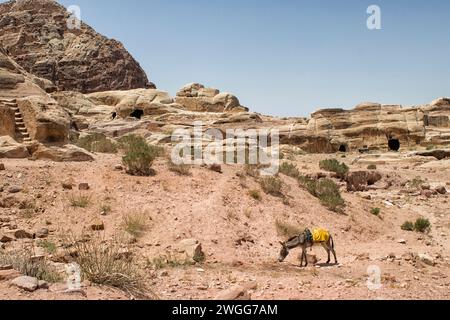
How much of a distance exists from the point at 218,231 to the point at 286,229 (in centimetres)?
167

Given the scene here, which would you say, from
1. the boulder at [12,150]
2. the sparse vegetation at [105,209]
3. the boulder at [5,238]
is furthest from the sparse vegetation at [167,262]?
the boulder at [12,150]

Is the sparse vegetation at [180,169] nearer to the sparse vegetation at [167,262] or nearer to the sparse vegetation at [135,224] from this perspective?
the sparse vegetation at [135,224]

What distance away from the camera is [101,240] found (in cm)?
748

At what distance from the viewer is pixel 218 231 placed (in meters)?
8.48

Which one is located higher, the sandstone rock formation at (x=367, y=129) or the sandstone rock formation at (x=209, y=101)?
the sandstone rock formation at (x=209, y=101)

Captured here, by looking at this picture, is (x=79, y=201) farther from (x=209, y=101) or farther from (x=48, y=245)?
(x=209, y=101)

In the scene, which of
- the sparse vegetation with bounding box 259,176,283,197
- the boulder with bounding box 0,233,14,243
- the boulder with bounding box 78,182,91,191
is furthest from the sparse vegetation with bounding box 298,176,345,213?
the boulder with bounding box 0,233,14,243

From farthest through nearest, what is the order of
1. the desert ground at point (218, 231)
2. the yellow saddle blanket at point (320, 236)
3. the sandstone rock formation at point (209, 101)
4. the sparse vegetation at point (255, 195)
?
1. the sandstone rock formation at point (209, 101)
2. the sparse vegetation at point (255, 195)
3. the yellow saddle blanket at point (320, 236)
4. the desert ground at point (218, 231)

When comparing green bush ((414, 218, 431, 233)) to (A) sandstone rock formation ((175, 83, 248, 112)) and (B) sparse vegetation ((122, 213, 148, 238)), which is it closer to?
(B) sparse vegetation ((122, 213, 148, 238))

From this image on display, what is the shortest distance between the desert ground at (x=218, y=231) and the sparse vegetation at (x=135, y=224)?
0.06m

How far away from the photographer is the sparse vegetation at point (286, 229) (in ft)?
30.2

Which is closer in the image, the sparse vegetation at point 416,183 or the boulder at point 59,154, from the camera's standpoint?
the boulder at point 59,154

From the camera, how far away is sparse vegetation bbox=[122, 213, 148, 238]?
7.94 m
